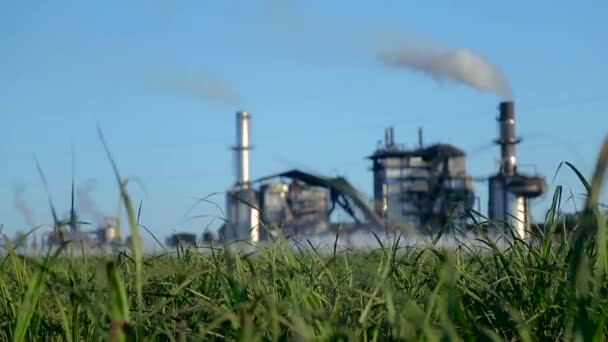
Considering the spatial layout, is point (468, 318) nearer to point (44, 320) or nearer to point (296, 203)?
point (44, 320)

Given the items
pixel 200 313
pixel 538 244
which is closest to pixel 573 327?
pixel 200 313

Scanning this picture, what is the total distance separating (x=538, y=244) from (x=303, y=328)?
2055 mm

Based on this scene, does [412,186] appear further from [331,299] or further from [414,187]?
[331,299]

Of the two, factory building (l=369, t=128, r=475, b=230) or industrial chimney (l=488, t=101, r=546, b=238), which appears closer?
industrial chimney (l=488, t=101, r=546, b=238)

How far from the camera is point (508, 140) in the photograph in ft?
164

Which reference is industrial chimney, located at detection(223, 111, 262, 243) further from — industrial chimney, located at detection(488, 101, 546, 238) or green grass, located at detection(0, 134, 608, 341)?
green grass, located at detection(0, 134, 608, 341)

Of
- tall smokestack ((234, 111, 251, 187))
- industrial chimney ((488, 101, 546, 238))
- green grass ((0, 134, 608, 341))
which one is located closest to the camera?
green grass ((0, 134, 608, 341))

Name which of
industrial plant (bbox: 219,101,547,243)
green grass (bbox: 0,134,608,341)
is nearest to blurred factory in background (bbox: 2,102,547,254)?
industrial plant (bbox: 219,101,547,243)

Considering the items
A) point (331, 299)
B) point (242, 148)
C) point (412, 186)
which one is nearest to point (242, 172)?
point (242, 148)

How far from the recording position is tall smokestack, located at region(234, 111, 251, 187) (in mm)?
57438

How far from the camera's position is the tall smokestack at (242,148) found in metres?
57.4

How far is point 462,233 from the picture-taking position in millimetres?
3564

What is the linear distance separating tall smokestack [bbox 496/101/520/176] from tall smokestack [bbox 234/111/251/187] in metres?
13.7

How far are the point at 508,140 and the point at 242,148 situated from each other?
15.2 metres
